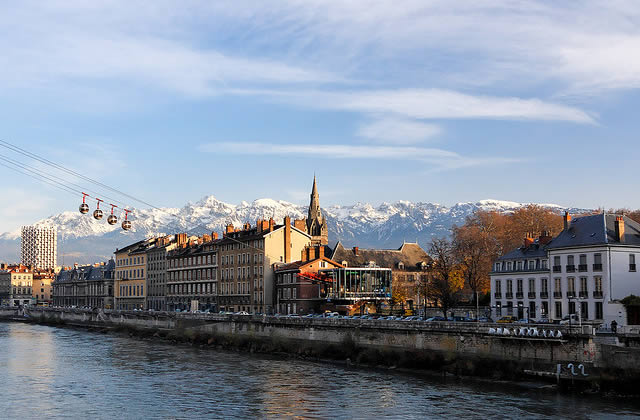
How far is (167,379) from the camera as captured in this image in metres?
55.4

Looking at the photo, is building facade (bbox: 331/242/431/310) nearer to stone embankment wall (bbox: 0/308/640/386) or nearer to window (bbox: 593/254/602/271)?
stone embankment wall (bbox: 0/308/640/386)

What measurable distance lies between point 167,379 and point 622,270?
3852 centimetres

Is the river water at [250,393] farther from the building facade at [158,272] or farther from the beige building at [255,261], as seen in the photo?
the building facade at [158,272]

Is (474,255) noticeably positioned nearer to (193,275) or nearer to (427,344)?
(427,344)

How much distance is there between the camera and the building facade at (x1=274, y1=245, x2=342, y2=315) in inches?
3917

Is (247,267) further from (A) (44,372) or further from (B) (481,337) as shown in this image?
(B) (481,337)

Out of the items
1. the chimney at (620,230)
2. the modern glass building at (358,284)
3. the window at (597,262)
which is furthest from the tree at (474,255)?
the chimney at (620,230)

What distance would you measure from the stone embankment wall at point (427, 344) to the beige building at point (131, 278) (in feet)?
188

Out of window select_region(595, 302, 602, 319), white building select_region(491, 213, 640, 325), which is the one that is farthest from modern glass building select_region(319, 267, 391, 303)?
window select_region(595, 302, 602, 319)

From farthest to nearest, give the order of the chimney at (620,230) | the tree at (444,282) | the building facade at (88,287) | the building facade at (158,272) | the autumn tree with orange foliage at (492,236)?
the building facade at (88,287)
the building facade at (158,272)
the autumn tree with orange foliage at (492,236)
the tree at (444,282)
the chimney at (620,230)

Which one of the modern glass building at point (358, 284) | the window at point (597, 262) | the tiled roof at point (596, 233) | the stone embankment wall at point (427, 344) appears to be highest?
the tiled roof at point (596, 233)

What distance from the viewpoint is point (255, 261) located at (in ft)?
360

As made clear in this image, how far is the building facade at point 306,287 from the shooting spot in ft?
326

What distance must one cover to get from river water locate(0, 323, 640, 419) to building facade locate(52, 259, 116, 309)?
98355mm
